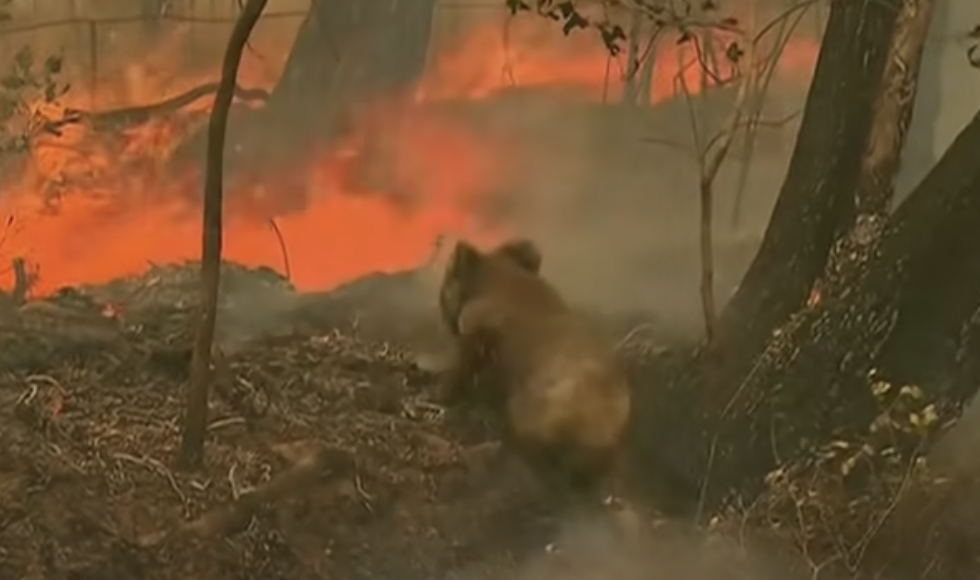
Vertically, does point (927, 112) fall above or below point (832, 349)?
above

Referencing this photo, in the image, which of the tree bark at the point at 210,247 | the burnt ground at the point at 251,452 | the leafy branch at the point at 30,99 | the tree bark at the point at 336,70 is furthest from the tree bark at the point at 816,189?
the leafy branch at the point at 30,99

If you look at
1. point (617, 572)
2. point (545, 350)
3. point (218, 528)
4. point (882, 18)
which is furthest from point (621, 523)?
point (882, 18)

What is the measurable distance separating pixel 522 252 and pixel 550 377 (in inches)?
4.7

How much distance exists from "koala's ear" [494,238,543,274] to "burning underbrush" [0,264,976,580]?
0.08 meters

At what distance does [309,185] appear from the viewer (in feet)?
4.27

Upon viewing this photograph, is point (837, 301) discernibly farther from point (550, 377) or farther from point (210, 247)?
point (210, 247)

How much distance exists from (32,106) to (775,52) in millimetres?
657

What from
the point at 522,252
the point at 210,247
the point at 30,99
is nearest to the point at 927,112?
the point at 522,252

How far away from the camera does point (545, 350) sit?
53.3 inches

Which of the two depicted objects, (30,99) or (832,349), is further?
(832,349)

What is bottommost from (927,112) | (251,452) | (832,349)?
(251,452)

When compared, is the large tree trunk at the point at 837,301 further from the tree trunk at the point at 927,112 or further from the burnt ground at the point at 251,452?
the burnt ground at the point at 251,452

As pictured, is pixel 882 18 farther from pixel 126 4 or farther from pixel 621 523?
pixel 126 4

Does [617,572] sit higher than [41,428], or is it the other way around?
[41,428]
